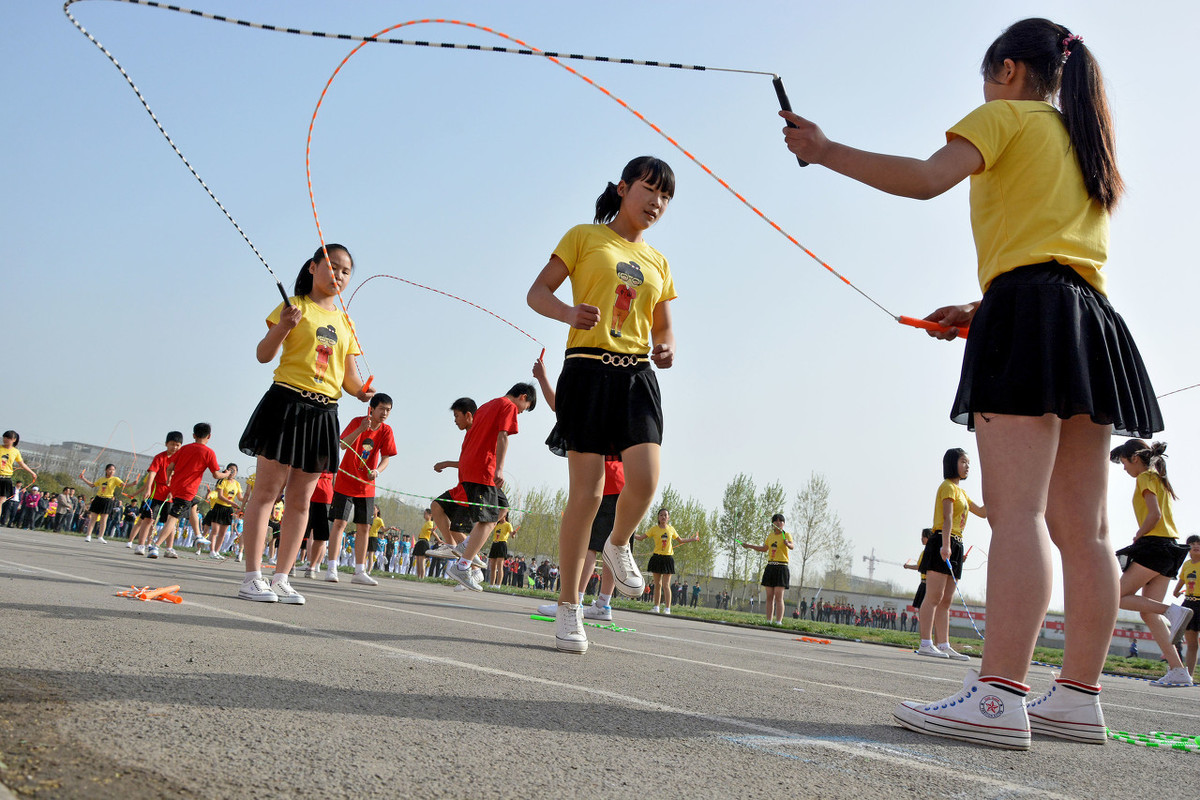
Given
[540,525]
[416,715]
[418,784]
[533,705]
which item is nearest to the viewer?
[418,784]

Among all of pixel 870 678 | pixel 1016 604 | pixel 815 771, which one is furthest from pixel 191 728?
pixel 870 678

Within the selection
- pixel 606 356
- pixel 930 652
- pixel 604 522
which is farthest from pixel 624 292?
pixel 930 652

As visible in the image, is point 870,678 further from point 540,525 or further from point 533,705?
point 540,525

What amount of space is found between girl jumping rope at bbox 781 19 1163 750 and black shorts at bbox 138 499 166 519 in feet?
51.8

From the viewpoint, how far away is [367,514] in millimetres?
12102

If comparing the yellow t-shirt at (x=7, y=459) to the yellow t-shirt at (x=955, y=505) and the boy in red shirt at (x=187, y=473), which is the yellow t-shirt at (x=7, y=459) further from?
the yellow t-shirt at (x=955, y=505)

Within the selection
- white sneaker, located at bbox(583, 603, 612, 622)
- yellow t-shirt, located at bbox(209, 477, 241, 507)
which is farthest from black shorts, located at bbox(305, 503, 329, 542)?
yellow t-shirt, located at bbox(209, 477, 241, 507)

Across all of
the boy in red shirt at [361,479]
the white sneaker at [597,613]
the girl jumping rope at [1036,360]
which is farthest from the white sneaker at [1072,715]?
the boy in red shirt at [361,479]

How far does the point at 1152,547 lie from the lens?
360 inches

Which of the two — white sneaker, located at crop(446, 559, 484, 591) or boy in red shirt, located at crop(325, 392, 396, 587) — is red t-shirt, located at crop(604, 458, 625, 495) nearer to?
white sneaker, located at crop(446, 559, 484, 591)

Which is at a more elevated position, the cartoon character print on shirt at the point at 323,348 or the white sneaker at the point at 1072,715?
the cartoon character print on shirt at the point at 323,348

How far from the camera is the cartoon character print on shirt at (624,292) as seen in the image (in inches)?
184

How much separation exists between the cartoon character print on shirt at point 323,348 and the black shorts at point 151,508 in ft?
38.0

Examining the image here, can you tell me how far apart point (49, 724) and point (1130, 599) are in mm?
10107
